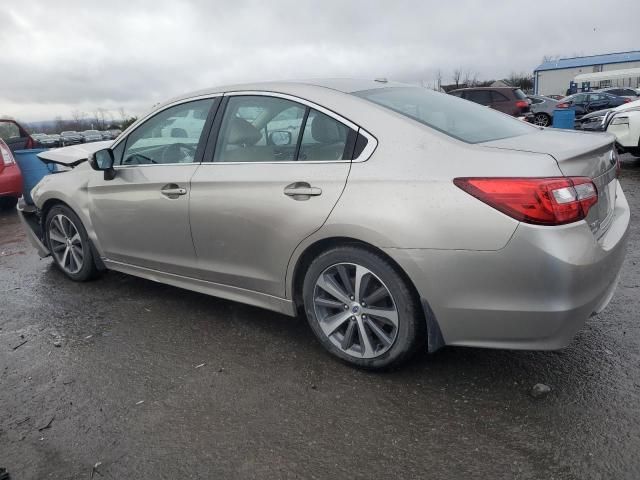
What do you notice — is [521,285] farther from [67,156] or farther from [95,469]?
[67,156]

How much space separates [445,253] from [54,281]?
390 cm

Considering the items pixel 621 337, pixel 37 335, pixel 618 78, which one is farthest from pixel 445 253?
pixel 618 78

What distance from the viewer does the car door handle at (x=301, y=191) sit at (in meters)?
2.85

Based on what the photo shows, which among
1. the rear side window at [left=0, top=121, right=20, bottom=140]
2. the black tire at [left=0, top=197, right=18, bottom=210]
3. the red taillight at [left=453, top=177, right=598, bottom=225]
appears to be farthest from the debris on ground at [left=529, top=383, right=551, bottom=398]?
the rear side window at [left=0, top=121, right=20, bottom=140]

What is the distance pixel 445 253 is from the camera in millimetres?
2455

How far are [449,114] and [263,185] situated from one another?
1165mm

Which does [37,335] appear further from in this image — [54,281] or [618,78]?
[618,78]

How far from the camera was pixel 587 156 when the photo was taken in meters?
2.56

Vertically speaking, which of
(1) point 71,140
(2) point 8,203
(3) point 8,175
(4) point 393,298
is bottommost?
(1) point 71,140

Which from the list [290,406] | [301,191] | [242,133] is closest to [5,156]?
[242,133]

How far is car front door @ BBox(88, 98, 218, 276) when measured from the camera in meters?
3.56

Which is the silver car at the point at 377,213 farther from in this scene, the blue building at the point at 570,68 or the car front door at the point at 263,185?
the blue building at the point at 570,68

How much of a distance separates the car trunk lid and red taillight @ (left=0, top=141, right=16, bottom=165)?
8.04 m

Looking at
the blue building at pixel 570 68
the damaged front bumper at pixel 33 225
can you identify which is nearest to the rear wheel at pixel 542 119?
the damaged front bumper at pixel 33 225
